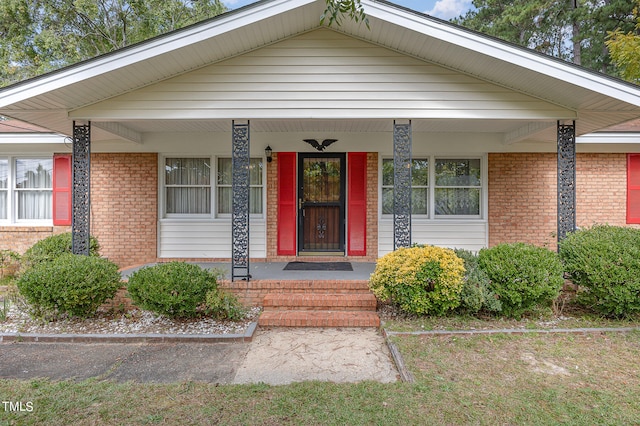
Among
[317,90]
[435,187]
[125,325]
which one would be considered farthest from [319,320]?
[435,187]

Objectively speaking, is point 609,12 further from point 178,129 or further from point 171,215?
point 171,215

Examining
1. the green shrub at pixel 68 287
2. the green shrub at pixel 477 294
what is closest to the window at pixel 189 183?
the green shrub at pixel 68 287

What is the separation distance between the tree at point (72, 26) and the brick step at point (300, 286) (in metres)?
15.3

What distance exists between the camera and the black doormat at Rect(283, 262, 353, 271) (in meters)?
6.68

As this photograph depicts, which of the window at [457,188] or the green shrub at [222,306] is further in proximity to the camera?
the window at [457,188]

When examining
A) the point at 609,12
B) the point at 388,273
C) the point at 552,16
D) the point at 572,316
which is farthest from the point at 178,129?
the point at 552,16

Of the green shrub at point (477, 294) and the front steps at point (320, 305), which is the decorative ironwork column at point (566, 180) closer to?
the green shrub at point (477, 294)

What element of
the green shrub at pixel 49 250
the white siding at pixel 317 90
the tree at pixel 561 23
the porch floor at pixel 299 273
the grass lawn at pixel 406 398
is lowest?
the grass lawn at pixel 406 398

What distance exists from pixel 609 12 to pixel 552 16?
8.75ft

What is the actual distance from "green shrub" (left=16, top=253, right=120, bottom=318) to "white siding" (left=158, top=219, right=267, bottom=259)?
2.70 m

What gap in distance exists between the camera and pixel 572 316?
5078 millimetres

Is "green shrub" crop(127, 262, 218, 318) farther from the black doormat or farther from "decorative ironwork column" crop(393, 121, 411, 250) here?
"decorative ironwork column" crop(393, 121, 411, 250)

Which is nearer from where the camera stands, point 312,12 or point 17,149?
point 312,12

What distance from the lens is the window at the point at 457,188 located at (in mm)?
7996
